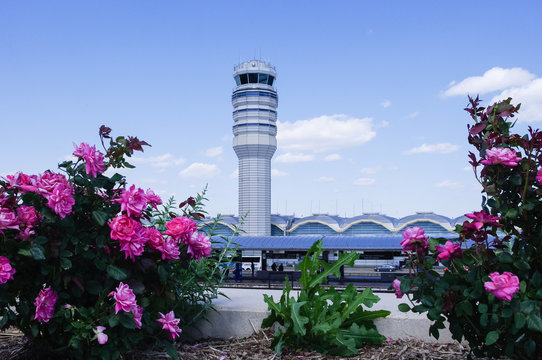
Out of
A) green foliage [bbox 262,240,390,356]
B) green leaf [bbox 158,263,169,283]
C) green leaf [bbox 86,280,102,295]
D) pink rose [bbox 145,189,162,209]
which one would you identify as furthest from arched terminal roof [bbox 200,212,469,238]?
green leaf [bbox 86,280,102,295]

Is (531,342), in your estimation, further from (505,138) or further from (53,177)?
(53,177)

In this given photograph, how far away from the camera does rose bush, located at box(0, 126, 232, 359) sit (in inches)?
117

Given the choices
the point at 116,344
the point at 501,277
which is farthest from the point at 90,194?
the point at 501,277

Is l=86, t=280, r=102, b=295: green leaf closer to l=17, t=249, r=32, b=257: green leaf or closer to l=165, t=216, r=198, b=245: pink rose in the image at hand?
l=17, t=249, r=32, b=257: green leaf

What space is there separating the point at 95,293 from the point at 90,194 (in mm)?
625

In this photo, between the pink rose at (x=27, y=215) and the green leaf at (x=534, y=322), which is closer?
the green leaf at (x=534, y=322)

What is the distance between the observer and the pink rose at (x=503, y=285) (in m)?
2.58

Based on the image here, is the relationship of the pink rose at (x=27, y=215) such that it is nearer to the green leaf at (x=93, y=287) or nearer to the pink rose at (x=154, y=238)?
the green leaf at (x=93, y=287)

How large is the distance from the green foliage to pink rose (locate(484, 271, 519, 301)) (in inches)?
44.9

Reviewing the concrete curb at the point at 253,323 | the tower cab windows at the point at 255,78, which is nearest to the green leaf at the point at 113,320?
the concrete curb at the point at 253,323

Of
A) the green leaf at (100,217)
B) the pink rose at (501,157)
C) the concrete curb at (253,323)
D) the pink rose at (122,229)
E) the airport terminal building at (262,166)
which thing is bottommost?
the concrete curb at (253,323)

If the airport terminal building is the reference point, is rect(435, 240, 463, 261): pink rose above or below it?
below

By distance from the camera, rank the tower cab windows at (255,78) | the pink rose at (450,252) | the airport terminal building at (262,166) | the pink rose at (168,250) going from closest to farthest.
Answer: the pink rose at (450,252) < the pink rose at (168,250) < the airport terminal building at (262,166) < the tower cab windows at (255,78)

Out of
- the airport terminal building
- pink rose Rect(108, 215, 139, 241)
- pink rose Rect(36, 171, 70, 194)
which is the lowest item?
pink rose Rect(108, 215, 139, 241)
